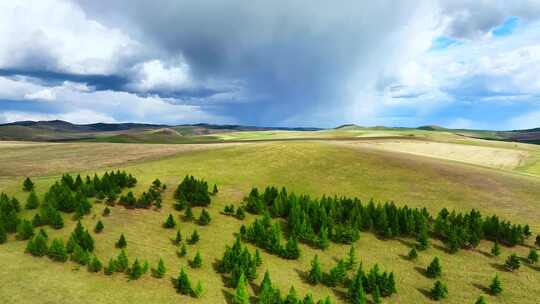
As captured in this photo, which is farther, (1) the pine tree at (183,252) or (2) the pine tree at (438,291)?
(1) the pine tree at (183,252)

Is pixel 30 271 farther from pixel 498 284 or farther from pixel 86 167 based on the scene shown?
pixel 86 167

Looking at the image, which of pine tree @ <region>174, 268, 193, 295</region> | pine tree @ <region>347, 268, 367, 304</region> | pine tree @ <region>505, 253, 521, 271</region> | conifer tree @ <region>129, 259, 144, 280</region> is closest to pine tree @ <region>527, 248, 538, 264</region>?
pine tree @ <region>505, 253, 521, 271</region>

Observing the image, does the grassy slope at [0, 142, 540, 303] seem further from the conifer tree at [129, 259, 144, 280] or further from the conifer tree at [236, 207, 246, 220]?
the conifer tree at [236, 207, 246, 220]

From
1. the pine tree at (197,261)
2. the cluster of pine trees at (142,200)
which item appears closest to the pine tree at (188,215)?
the cluster of pine trees at (142,200)

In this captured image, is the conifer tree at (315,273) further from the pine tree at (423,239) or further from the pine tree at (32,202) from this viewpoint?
the pine tree at (32,202)

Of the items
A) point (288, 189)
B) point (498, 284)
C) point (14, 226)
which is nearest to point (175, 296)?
point (14, 226)

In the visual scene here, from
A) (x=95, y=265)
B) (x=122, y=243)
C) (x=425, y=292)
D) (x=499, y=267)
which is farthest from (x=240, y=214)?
(x=499, y=267)
